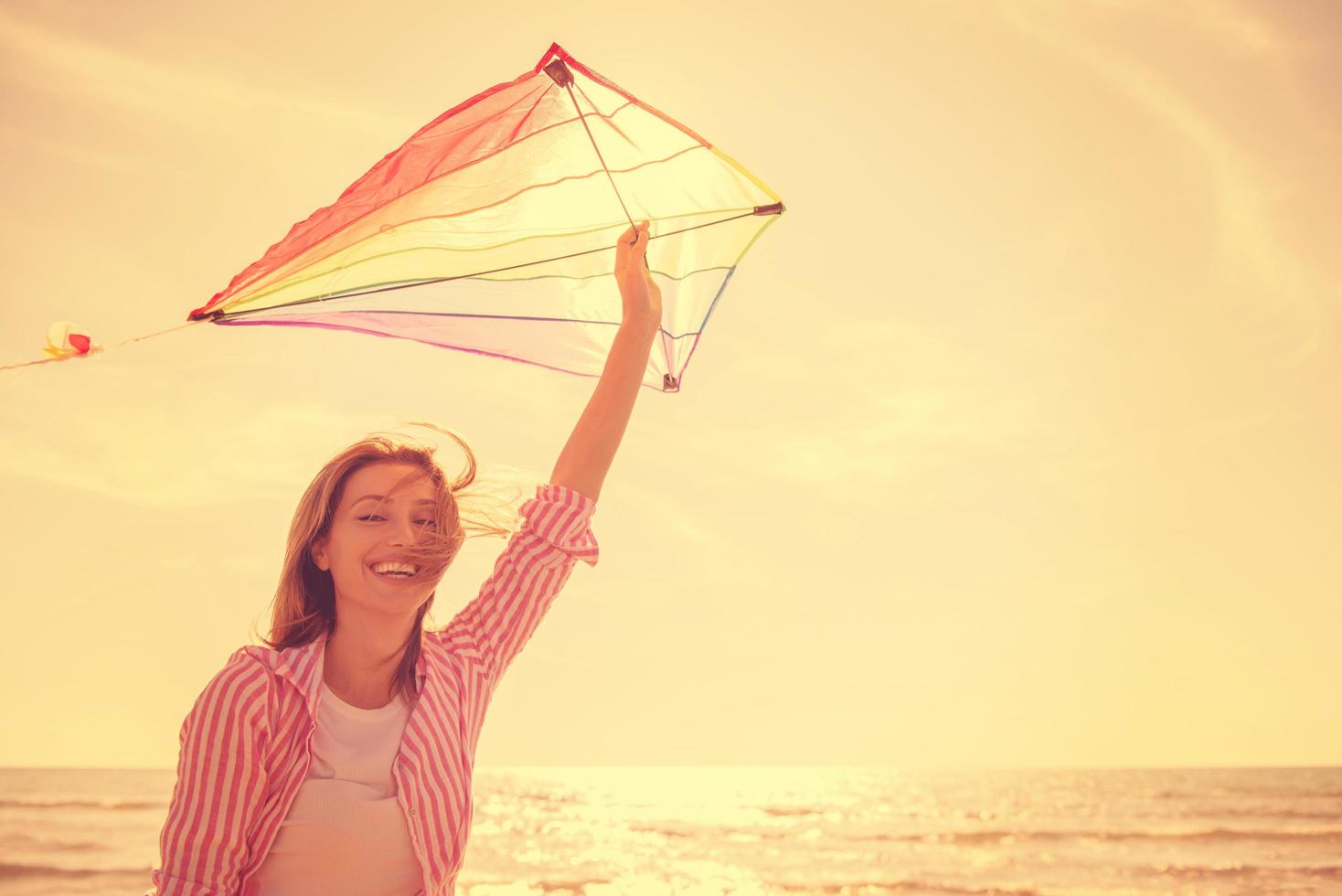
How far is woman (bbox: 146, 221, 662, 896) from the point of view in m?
1.63

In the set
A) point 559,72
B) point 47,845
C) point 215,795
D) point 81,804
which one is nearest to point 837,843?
point 47,845

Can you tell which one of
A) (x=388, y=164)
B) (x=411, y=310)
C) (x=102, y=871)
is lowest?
(x=102, y=871)

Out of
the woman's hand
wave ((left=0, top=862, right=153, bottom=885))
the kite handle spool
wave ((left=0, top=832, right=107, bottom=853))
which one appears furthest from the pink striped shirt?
wave ((left=0, top=832, right=107, bottom=853))

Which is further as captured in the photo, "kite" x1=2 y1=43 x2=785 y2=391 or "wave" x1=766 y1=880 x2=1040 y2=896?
"wave" x1=766 y1=880 x2=1040 y2=896

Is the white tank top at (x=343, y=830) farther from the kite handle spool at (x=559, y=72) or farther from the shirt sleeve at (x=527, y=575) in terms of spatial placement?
the kite handle spool at (x=559, y=72)

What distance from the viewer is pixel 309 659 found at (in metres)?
1.86

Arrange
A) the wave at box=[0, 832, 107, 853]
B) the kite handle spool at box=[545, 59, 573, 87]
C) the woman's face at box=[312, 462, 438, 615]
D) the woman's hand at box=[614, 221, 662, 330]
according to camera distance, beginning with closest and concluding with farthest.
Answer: the woman's face at box=[312, 462, 438, 615], the woman's hand at box=[614, 221, 662, 330], the kite handle spool at box=[545, 59, 573, 87], the wave at box=[0, 832, 107, 853]

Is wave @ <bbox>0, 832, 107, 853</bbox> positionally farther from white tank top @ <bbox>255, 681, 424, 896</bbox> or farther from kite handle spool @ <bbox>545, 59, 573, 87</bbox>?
white tank top @ <bbox>255, 681, 424, 896</bbox>

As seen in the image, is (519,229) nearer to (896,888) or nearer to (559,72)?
(559,72)

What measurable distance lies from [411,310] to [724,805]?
38320 mm

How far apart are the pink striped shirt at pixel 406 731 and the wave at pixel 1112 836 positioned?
81.2 ft

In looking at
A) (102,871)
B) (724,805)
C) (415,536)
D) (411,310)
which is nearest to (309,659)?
(415,536)

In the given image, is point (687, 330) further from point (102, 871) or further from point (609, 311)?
point (102, 871)

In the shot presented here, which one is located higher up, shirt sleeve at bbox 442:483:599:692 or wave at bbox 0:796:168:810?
wave at bbox 0:796:168:810
